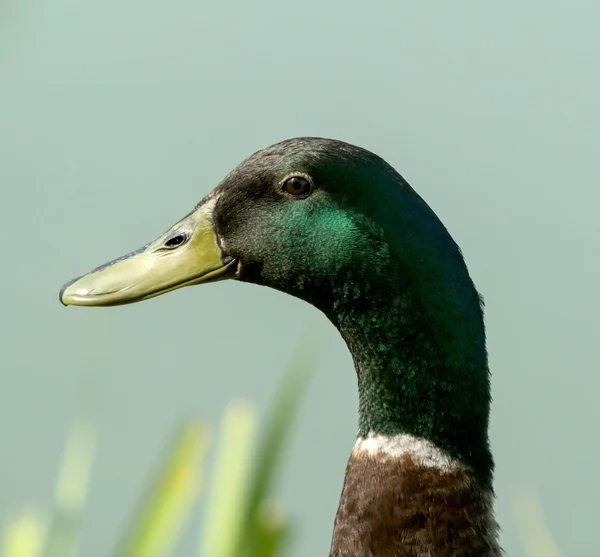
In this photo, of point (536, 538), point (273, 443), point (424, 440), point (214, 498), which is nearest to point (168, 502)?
point (214, 498)

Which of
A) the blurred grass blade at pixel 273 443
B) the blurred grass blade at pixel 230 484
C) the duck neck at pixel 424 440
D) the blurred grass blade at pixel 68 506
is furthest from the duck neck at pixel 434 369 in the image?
the blurred grass blade at pixel 68 506

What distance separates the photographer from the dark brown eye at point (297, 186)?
1866 millimetres

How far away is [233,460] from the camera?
1.67 meters

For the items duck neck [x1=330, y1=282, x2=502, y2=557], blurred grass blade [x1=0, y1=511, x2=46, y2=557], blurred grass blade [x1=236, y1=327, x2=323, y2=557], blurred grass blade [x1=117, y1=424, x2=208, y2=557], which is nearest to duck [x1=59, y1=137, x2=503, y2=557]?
duck neck [x1=330, y1=282, x2=502, y2=557]

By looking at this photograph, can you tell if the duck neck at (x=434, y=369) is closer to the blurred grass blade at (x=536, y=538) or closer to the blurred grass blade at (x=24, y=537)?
the blurred grass blade at (x=536, y=538)

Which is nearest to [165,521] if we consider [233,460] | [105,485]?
[233,460]

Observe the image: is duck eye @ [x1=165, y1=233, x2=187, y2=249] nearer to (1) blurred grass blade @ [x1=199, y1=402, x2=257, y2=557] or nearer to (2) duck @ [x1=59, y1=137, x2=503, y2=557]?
(2) duck @ [x1=59, y1=137, x2=503, y2=557]

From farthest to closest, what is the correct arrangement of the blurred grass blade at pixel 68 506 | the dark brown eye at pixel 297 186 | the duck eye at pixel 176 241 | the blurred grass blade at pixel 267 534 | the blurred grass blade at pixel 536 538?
1. the blurred grass blade at pixel 536 538
2. the duck eye at pixel 176 241
3. the dark brown eye at pixel 297 186
4. the blurred grass blade at pixel 68 506
5. the blurred grass blade at pixel 267 534

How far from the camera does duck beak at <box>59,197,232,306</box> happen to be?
1946 millimetres

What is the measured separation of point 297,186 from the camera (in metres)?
1.88

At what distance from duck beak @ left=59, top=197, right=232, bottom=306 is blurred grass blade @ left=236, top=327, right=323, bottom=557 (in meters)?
0.25

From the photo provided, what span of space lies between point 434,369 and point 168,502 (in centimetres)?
47

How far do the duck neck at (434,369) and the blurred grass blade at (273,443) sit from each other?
0.42ft

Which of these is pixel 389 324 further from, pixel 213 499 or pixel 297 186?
pixel 213 499
